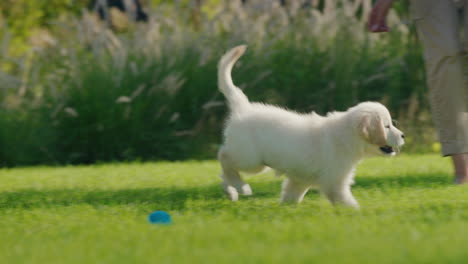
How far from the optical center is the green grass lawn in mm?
3002

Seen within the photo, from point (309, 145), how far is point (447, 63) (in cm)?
133

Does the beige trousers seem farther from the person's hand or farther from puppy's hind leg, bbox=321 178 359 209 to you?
puppy's hind leg, bbox=321 178 359 209

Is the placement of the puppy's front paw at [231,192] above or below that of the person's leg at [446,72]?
below

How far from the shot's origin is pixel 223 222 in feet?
12.8

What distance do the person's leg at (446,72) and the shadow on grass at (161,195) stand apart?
327mm

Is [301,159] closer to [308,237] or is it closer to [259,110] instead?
[259,110]

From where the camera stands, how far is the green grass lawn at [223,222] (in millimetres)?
3002

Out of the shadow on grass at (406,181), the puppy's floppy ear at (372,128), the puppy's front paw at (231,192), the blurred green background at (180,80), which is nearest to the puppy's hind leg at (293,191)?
the puppy's front paw at (231,192)

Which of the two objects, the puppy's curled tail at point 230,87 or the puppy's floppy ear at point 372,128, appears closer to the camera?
the puppy's floppy ear at point 372,128

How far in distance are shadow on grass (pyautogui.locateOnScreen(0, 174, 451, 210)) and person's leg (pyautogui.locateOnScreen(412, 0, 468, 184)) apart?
12.9 inches

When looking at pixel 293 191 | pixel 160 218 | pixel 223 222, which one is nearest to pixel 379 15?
pixel 293 191

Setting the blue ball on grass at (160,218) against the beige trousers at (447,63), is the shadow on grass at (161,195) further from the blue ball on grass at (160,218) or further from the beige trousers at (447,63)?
the blue ball on grass at (160,218)

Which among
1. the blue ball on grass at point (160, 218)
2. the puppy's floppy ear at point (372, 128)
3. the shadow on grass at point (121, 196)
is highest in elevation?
the puppy's floppy ear at point (372, 128)

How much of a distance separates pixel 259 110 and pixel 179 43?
4301 millimetres
